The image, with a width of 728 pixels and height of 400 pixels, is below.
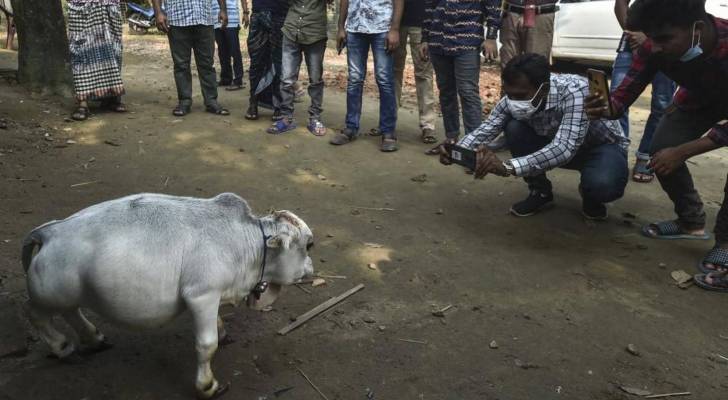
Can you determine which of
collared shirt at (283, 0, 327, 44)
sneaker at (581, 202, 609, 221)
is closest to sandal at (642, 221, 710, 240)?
sneaker at (581, 202, 609, 221)

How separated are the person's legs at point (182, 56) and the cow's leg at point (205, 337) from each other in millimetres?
4971

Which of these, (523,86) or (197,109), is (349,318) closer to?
(523,86)

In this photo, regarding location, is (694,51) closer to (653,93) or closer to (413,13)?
(653,93)

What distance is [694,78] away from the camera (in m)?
3.79

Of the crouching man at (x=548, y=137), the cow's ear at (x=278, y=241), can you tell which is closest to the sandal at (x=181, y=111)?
the crouching man at (x=548, y=137)

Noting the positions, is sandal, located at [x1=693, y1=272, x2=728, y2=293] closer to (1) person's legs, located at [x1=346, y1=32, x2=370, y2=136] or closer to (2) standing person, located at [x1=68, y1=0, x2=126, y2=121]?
(1) person's legs, located at [x1=346, y1=32, x2=370, y2=136]

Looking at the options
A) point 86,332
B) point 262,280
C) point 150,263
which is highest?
point 150,263

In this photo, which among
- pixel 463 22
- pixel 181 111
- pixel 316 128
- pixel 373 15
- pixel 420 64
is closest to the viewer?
pixel 463 22

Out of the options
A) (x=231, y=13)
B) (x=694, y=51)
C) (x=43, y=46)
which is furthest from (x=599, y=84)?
(x=231, y=13)

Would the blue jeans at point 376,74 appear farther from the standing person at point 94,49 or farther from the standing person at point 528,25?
the standing person at point 94,49

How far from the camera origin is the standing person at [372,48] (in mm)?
5906

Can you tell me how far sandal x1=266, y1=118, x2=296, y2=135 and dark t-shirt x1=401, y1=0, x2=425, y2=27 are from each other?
164 centimetres

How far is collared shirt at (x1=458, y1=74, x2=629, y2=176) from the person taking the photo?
4.05m

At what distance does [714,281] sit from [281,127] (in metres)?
4.42
